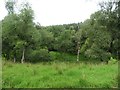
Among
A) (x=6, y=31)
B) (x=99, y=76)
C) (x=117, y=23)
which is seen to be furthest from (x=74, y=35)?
(x=99, y=76)

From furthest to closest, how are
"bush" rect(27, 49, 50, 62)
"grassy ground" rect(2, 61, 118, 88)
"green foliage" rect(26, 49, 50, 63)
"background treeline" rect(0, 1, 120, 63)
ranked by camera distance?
"bush" rect(27, 49, 50, 62)
"green foliage" rect(26, 49, 50, 63)
"background treeline" rect(0, 1, 120, 63)
"grassy ground" rect(2, 61, 118, 88)

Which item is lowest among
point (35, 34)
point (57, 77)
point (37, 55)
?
point (37, 55)

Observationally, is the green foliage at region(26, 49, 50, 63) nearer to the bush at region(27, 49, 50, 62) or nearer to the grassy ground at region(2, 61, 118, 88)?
the bush at region(27, 49, 50, 62)

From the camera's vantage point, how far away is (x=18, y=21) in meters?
37.1

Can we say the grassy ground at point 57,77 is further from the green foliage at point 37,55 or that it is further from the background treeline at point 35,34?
the green foliage at point 37,55

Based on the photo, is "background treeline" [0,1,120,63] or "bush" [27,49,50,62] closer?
"background treeline" [0,1,120,63]

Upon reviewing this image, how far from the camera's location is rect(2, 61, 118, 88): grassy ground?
37.9ft

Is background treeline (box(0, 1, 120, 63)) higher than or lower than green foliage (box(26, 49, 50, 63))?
higher

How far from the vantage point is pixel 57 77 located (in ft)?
40.5

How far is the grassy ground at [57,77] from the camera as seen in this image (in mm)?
11562

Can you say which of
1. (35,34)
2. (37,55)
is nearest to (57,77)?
(35,34)

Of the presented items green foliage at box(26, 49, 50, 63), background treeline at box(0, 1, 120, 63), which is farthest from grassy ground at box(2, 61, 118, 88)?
green foliage at box(26, 49, 50, 63)

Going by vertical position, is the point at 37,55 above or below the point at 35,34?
below

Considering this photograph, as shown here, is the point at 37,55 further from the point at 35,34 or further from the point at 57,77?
the point at 57,77
